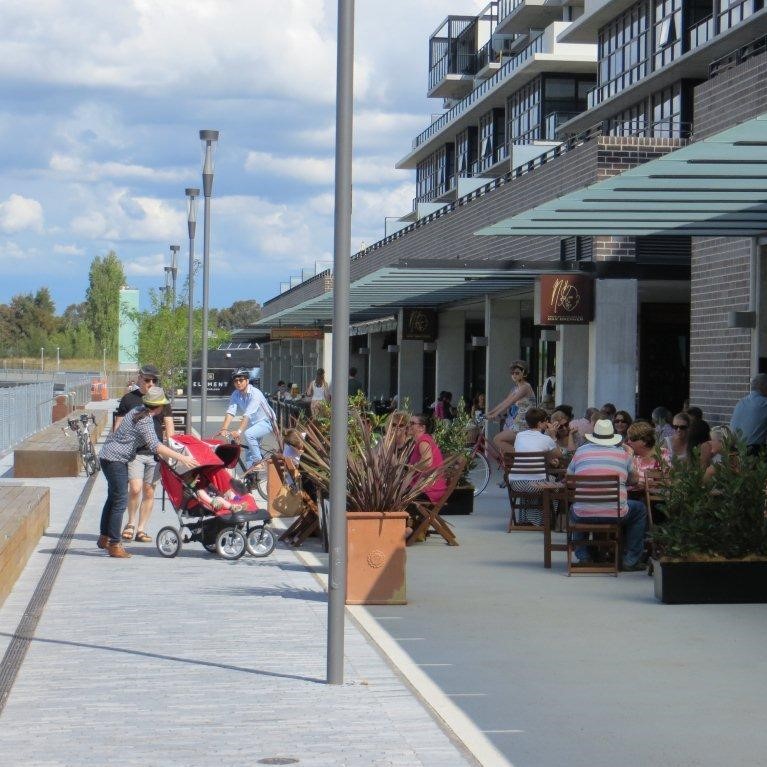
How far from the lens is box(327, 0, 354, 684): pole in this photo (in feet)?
24.1

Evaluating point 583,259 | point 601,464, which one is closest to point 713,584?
point 601,464

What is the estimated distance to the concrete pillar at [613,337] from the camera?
21422 mm

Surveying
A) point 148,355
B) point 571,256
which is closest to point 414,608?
Answer: point 571,256

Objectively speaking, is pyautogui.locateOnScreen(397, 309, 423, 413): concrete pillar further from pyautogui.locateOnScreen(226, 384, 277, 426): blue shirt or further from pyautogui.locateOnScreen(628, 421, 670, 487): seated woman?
pyautogui.locateOnScreen(628, 421, 670, 487): seated woman

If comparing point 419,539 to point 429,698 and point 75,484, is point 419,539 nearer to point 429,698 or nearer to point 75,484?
point 429,698

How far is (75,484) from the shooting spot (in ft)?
72.0

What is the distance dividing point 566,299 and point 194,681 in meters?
14.3

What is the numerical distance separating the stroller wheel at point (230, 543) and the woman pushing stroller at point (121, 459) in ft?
2.43

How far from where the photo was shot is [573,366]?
23.0m

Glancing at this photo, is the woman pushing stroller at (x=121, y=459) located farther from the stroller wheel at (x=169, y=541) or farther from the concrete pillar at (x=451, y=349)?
the concrete pillar at (x=451, y=349)

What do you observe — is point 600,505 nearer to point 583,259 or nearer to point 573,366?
point 583,259

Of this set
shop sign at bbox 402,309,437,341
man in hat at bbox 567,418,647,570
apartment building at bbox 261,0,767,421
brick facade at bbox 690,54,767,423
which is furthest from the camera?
shop sign at bbox 402,309,437,341

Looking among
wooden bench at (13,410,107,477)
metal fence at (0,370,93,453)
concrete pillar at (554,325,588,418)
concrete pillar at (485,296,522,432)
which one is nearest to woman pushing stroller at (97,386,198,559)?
wooden bench at (13,410,107,477)

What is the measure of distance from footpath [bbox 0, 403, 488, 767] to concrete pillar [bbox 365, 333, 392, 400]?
3751 centimetres
